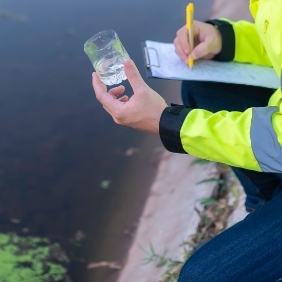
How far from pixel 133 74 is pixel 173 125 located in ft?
0.48

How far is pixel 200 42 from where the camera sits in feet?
4.40

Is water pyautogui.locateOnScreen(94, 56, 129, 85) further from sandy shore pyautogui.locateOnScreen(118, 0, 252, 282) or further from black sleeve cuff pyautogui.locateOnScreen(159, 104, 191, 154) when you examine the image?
sandy shore pyautogui.locateOnScreen(118, 0, 252, 282)

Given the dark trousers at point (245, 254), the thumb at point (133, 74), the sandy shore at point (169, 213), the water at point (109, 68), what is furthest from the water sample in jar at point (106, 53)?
the sandy shore at point (169, 213)

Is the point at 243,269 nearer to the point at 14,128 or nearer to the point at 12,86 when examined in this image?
the point at 14,128

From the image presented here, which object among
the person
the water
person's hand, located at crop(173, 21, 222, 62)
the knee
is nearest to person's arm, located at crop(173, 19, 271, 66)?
person's hand, located at crop(173, 21, 222, 62)

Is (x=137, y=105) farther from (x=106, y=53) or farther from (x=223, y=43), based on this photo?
(x=223, y=43)

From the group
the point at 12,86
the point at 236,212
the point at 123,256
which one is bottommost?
the point at 123,256

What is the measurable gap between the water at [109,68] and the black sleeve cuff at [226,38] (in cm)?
41

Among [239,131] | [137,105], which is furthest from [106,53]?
[239,131]

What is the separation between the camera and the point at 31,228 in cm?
155

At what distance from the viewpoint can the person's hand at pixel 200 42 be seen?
1290 millimetres

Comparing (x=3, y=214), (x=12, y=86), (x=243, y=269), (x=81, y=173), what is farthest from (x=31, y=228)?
(x=243, y=269)

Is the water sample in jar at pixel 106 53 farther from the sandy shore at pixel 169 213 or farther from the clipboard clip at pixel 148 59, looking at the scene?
the sandy shore at pixel 169 213

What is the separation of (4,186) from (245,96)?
954 mm
